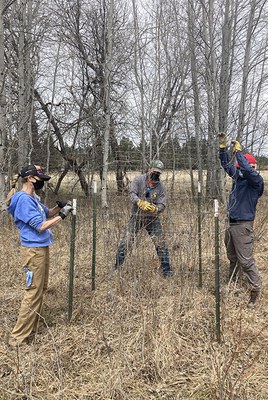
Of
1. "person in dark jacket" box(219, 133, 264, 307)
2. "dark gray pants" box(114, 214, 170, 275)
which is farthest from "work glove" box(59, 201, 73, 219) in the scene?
"person in dark jacket" box(219, 133, 264, 307)

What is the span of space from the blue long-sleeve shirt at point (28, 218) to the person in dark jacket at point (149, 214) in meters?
1.04

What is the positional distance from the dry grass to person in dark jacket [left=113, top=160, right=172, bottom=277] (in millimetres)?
121

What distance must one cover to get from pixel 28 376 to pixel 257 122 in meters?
12.7

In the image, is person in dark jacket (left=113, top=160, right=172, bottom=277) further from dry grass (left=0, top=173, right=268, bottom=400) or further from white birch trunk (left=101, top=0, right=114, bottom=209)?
white birch trunk (left=101, top=0, right=114, bottom=209)

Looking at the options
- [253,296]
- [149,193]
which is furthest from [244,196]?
[149,193]

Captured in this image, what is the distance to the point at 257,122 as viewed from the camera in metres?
12.9

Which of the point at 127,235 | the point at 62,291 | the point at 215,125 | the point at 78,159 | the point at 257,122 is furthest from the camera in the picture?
the point at 257,122

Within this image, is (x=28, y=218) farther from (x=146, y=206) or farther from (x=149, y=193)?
(x=149, y=193)

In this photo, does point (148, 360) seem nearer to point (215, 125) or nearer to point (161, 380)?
point (161, 380)

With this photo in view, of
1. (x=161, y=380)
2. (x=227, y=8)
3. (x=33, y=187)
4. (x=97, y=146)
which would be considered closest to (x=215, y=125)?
(x=227, y=8)

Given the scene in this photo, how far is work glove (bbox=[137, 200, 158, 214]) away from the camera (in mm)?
3918

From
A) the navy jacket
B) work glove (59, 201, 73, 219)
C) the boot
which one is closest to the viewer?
work glove (59, 201, 73, 219)

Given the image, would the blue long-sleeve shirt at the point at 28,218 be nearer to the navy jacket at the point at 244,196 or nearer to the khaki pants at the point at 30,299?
the khaki pants at the point at 30,299

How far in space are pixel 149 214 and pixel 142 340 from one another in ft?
5.50
